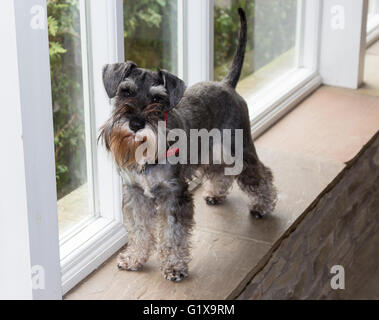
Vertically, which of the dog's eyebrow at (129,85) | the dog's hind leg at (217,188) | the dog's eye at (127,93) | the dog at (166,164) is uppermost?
the dog's eyebrow at (129,85)

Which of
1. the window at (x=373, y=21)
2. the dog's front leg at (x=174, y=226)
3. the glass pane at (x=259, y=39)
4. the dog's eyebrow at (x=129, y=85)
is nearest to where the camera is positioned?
the dog's eyebrow at (x=129, y=85)

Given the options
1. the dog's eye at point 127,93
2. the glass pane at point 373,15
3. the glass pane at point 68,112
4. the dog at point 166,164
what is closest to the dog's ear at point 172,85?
the dog at point 166,164

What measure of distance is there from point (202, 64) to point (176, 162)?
31.4 inches

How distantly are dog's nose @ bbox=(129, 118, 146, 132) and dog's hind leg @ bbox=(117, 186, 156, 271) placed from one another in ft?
1.16

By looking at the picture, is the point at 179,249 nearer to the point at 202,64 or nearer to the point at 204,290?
the point at 204,290

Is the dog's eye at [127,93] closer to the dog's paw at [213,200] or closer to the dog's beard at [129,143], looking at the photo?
the dog's beard at [129,143]

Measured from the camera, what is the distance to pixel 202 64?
303cm

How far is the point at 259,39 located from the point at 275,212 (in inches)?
44.8

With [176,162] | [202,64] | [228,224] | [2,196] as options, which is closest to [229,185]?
[228,224]

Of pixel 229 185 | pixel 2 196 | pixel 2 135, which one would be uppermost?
pixel 2 135

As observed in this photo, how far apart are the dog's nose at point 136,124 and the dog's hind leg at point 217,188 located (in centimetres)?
85

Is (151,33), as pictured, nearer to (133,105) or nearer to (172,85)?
(172,85)

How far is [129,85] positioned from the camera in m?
2.11

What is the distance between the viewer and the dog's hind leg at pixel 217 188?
9.56ft
